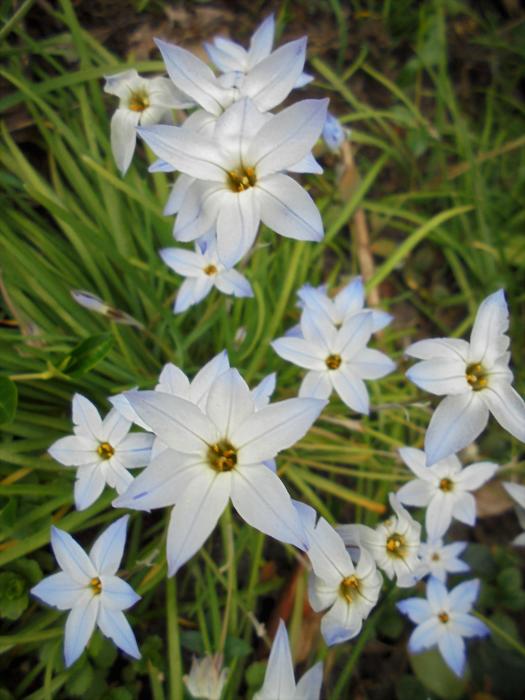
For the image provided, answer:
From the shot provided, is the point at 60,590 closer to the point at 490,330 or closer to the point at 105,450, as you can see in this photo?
the point at 105,450

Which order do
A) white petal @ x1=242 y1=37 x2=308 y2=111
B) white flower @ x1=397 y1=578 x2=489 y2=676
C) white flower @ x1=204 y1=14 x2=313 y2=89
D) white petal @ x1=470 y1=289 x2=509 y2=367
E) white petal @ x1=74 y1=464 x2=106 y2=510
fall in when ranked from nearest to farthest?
1. white petal @ x1=242 y1=37 x2=308 y2=111
2. white petal @ x1=470 y1=289 x2=509 y2=367
3. white petal @ x1=74 y1=464 x2=106 y2=510
4. white flower @ x1=204 y1=14 x2=313 y2=89
5. white flower @ x1=397 y1=578 x2=489 y2=676

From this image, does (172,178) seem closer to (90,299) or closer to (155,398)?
(90,299)

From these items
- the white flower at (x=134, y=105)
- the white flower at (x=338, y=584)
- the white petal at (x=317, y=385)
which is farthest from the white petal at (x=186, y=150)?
the white flower at (x=338, y=584)

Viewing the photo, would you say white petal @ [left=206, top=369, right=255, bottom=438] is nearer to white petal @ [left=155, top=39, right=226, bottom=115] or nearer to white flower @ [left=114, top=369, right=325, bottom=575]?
white flower @ [left=114, top=369, right=325, bottom=575]

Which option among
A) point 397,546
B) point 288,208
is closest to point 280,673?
point 397,546

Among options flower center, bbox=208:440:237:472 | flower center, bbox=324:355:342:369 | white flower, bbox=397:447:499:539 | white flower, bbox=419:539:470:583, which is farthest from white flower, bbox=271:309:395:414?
white flower, bbox=419:539:470:583

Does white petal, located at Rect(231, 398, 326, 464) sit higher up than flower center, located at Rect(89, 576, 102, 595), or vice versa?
white petal, located at Rect(231, 398, 326, 464)
